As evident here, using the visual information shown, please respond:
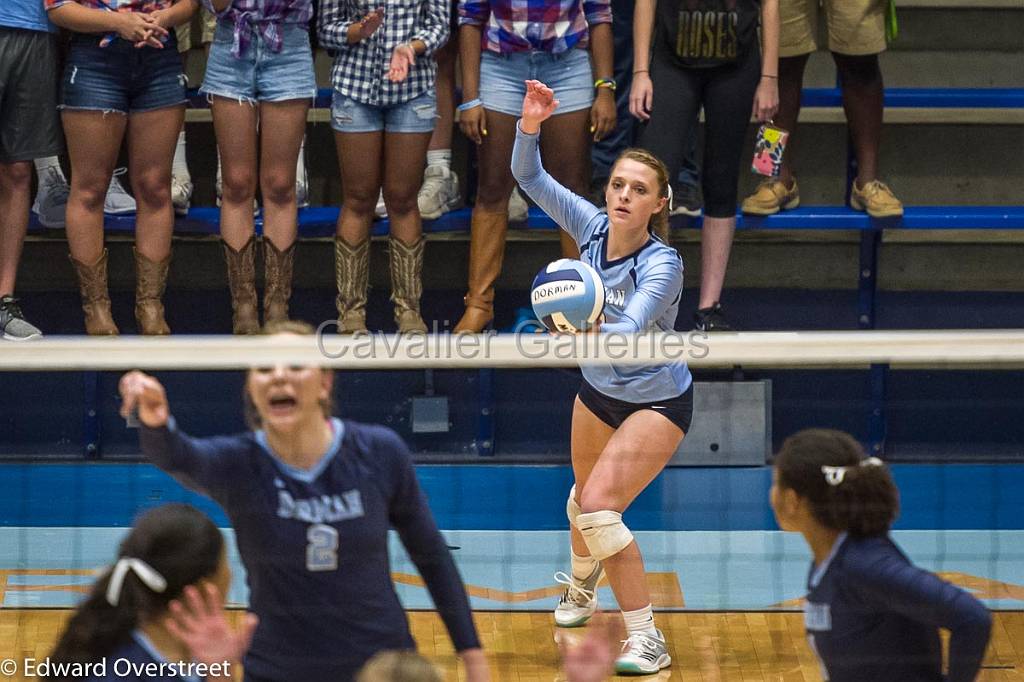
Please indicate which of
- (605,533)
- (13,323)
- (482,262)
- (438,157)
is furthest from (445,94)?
(605,533)

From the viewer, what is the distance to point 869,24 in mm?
7000

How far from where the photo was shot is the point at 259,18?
6.41m

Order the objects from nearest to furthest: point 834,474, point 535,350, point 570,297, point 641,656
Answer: point 834,474 < point 535,350 < point 570,297 < point 641,656

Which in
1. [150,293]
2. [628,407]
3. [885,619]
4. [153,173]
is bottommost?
[885,619]

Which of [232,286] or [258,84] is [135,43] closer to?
[258,84]

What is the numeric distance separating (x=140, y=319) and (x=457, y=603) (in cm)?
374

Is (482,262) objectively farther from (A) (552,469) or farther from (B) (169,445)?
(B) (169,445)

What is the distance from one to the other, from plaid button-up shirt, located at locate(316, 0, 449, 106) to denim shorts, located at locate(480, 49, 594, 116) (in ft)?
Result: 1.01

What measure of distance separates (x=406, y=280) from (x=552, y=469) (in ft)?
3.83

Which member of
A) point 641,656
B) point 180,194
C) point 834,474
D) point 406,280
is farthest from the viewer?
point 180,194

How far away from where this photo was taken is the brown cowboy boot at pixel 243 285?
6828mm

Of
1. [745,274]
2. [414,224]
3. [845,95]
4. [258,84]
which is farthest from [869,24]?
[258,84]

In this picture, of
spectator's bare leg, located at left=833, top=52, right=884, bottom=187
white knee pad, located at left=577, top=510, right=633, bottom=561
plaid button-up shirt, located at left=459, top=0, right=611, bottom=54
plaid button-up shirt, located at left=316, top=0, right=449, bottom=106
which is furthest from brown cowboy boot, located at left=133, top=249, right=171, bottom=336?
spectator's bare leg, located at left=833, top=52, right=884, bottom=187

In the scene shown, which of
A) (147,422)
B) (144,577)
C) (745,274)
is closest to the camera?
(144,577)
